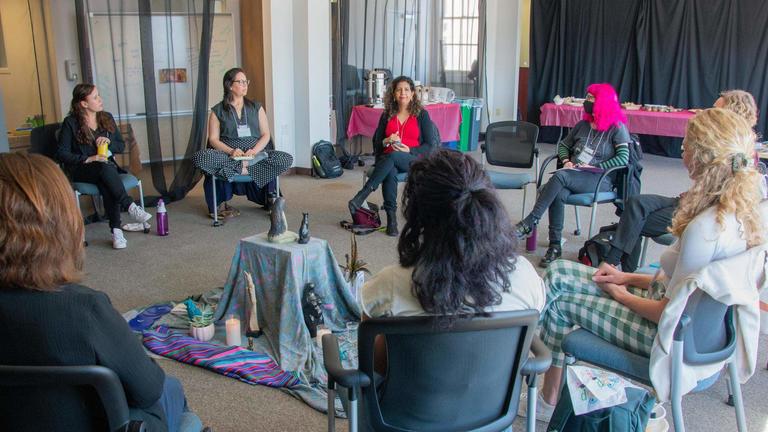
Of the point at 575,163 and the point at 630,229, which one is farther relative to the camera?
the point at 575,163

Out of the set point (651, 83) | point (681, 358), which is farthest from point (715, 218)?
point (651, 83)

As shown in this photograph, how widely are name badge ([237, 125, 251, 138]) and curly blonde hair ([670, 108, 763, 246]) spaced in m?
3.53

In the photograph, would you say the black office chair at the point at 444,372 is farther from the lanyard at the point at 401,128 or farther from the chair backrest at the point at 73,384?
the lanyard at the point at 401,128

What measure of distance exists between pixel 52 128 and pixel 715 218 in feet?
14.0

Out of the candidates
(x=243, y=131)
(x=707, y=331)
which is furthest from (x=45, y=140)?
(x=707, y=331)

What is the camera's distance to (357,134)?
23.7 feet

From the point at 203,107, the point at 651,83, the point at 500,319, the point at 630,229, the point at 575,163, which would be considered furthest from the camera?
the point at 651,83

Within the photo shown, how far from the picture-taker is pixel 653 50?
838cm

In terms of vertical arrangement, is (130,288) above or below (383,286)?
below

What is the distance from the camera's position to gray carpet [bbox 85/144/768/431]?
8.09 ft

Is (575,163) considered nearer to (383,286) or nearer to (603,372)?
(603,372)

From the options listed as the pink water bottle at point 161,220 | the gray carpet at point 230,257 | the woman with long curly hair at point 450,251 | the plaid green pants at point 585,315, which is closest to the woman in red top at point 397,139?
the gray carpet at point 230,257

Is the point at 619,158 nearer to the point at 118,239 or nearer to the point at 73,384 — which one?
the point at 118,239

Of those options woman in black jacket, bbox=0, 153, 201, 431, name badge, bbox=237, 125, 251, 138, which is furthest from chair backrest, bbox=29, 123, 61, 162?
woman in black jacket, bbox=0, 153, 201, 431
